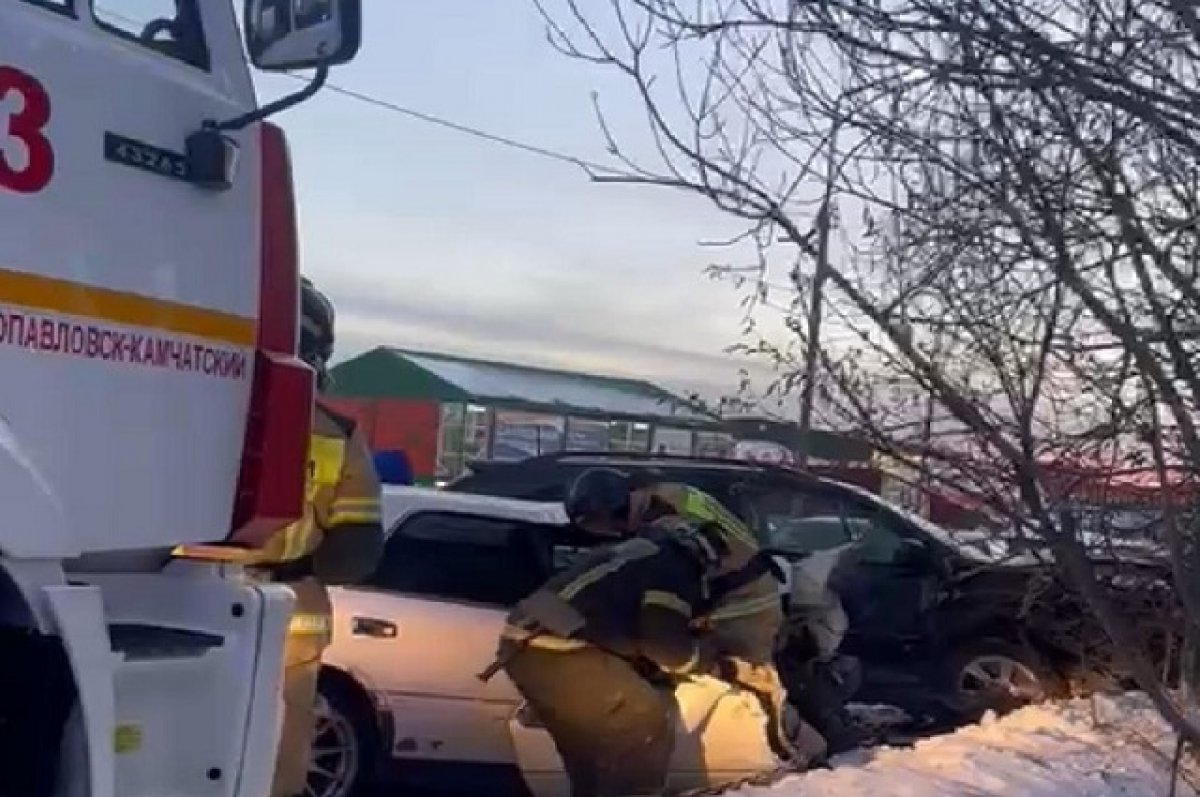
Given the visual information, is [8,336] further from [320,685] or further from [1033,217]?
[320,685]

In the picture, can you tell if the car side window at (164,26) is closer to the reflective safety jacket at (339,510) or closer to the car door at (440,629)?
the reflective safety jacket at (339,510)

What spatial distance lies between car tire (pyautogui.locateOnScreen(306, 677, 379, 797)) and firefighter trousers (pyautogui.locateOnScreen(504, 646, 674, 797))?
4.29 ft

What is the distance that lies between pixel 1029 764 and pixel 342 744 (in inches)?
111

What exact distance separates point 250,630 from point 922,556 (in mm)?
8003

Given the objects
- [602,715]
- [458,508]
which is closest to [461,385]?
[458,508]

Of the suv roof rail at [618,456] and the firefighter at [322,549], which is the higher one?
the suv roof rail at [618,456]

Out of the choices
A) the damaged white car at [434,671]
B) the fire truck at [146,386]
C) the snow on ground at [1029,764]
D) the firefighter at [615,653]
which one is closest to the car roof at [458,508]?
the damaged white car at [434,671]

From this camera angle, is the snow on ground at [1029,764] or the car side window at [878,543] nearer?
the snow on ground at [1029,764]

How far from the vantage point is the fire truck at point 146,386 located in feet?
10.2

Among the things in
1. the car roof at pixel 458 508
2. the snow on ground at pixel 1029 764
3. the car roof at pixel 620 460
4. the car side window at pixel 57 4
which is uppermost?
the car side window at pixel 57 4

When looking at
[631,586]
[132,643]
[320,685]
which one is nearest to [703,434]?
[631,586]

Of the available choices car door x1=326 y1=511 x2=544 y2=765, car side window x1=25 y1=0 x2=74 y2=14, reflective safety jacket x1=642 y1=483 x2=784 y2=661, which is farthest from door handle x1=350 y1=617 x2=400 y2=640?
car side window x1=25 y1=0 x2=74 y2=14

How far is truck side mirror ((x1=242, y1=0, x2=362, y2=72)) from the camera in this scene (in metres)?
3.51

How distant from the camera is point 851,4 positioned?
427 cm
